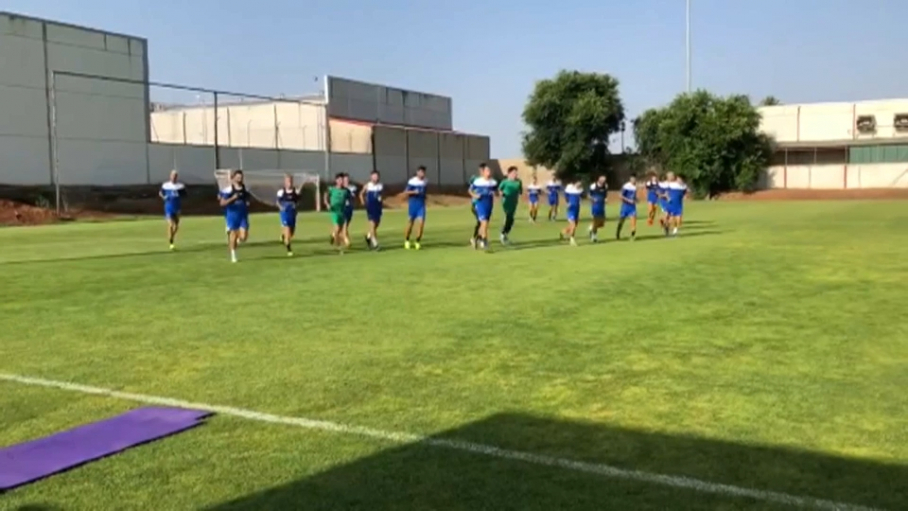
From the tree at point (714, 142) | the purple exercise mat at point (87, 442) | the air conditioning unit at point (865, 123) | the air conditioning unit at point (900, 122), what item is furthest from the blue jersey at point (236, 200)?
the air conditioning unit at point (900, 122)

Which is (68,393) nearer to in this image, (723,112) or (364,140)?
(364,140)

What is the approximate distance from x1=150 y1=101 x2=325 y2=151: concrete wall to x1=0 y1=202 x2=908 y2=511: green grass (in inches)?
1941

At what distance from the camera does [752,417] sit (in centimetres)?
617

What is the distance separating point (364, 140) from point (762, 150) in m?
32.8

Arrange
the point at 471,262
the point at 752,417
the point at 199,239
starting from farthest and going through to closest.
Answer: the point at 199,239
the point at 471,262
the point at 752,417

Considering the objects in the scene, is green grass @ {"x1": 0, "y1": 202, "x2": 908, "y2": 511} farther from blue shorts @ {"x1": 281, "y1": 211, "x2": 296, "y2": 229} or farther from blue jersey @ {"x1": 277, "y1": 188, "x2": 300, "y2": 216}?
blue jersey @ {"x1": 277, "y1": 188, "x2": 300, "y2": 216}

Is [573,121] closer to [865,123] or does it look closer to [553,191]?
[865,123]

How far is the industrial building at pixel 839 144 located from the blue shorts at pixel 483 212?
57.6m

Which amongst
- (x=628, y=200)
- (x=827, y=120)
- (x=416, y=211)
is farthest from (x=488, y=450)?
(x=827, y=120)

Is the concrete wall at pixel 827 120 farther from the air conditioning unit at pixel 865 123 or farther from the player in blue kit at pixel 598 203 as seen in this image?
the player in blue kit at pixel 598 203

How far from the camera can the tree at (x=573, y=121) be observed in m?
75.6

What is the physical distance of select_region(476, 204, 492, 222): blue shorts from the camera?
69.6 feet

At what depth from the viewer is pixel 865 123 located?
228 ft

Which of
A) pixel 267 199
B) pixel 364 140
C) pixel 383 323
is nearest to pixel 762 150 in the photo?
pixel 364 140
